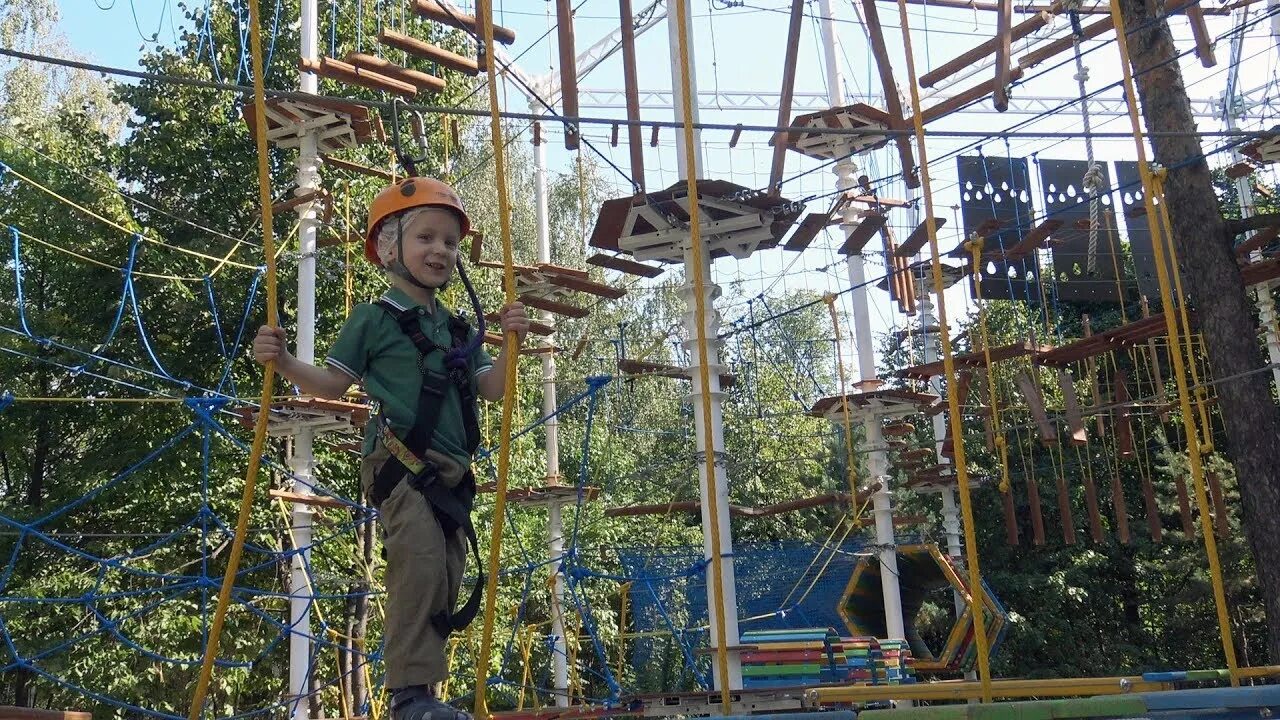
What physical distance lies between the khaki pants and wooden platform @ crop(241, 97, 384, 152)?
703 centimetres

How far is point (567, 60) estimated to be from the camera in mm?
8406

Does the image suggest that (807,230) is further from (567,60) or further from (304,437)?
(304,437)

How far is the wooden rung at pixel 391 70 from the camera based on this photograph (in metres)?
8.67

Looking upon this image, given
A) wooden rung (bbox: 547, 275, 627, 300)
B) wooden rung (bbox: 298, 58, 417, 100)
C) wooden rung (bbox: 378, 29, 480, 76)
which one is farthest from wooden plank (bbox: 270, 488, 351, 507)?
wooden rung (bbox: 378, 29, 480, 76)

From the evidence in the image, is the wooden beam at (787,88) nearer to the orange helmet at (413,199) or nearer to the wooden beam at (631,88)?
the wooden beam at (631,88)

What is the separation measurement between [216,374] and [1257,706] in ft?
43.5

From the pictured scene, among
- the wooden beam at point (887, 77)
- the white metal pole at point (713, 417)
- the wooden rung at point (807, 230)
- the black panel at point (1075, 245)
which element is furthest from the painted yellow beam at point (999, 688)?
the black panel at point (1075, 245)

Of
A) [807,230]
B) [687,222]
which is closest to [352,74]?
[687,222]

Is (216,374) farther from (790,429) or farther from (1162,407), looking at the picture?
(790,429)

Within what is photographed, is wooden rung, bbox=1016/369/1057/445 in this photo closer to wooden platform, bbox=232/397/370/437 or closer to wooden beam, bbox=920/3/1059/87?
wooden beam, bbox=920/3/1059/87

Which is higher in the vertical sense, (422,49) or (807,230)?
(422,49)

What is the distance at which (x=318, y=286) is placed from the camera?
13.9 m

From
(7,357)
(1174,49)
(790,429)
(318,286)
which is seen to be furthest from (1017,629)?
(7,357)

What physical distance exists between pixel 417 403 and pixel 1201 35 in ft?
26.7
